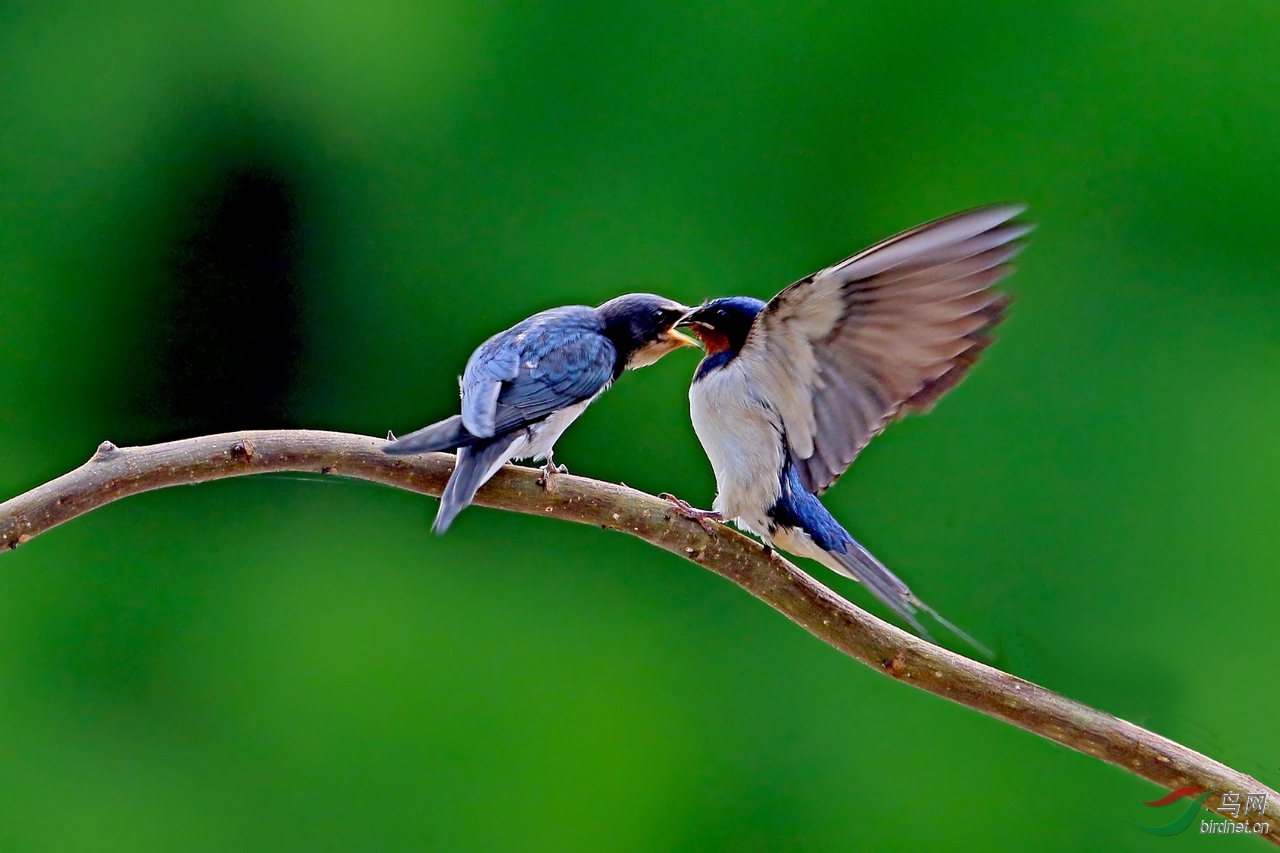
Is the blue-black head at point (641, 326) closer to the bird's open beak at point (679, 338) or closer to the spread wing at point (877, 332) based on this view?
the bird's open beak at point (679, 338)

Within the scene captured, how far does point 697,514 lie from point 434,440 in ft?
0.99

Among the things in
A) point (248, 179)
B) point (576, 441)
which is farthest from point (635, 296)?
point (248, 179)

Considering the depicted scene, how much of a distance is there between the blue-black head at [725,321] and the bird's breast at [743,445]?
0.04 meters

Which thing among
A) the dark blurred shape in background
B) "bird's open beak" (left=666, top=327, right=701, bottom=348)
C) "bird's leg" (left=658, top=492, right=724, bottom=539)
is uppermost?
the dark blurred shape in background

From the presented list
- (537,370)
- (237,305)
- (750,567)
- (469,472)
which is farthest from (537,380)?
(237,305)

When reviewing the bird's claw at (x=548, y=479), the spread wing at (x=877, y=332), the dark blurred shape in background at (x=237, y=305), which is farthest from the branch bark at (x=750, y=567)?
the dark blurred shape in background at (x=237, y=305)

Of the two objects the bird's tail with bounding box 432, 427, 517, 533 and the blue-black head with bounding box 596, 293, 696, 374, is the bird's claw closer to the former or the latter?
the bird's tail with bounding box 432, 427, 517, 533

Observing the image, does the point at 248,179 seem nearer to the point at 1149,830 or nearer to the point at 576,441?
the point at 576,441

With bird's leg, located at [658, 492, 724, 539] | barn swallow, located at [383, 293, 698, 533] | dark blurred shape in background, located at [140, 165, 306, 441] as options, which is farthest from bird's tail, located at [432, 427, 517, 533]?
dark blurred shape in background, located at [140, 165, 306, 441]

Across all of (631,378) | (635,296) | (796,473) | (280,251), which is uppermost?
(280,251)

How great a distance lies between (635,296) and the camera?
125cm

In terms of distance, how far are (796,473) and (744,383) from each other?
12cm

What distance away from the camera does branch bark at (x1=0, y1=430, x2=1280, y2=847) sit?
0.98 m

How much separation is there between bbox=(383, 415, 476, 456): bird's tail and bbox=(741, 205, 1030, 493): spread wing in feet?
0.96
